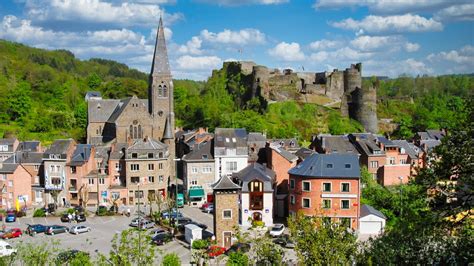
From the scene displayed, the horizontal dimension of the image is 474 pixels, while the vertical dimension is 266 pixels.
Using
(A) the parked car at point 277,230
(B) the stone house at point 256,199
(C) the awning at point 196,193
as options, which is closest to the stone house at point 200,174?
(C) the awning at point 196,193

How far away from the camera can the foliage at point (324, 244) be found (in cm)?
2158

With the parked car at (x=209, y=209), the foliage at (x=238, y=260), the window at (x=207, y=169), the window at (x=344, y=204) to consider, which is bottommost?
the parked car at (x=209, y=209)

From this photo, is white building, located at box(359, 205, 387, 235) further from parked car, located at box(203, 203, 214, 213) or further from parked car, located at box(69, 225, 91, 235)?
parked car, located at box(69, 225, 91, 235)

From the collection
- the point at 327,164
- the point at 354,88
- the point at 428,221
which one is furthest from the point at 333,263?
the point at 354,88

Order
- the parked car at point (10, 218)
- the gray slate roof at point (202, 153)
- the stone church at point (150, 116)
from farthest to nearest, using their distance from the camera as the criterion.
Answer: the stone church at point (150, 116) → the gray slate roof at point (202, 153) → the parked car at point (10, 218)

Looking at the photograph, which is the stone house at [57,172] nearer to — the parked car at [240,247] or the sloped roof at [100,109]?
the sloped roof at [100,109]

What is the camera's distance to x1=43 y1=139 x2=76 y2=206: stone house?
53537 millimetres

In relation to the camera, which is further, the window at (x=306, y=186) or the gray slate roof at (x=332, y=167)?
the window at (x=306, y=186)

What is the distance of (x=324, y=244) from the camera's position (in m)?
21.9

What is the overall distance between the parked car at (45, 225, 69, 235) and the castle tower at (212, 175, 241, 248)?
527 inches

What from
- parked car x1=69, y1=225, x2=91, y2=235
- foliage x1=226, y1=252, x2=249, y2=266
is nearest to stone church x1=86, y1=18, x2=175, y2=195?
parked car x1=69, y1=225, x2=91, y2=235

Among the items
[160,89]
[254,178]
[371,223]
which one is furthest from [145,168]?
[371,223]

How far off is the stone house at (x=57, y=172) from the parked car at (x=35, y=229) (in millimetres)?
10586

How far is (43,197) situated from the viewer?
2152 inches
